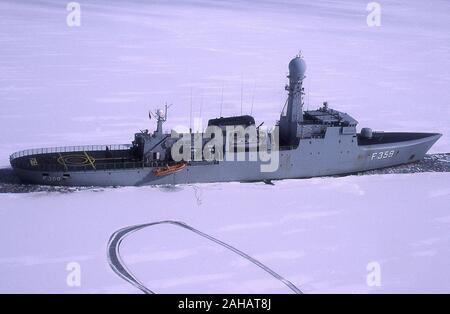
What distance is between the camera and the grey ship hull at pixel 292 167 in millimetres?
18359

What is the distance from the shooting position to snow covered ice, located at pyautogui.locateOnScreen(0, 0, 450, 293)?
13.8 meters

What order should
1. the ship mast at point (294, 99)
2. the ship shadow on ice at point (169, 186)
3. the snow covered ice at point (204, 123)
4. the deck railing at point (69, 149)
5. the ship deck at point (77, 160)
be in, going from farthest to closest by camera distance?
the ship mast at point (294, 99) < the deck railing at point (69, 149) < the ship deck at point (77, 160) < the ship shadow on ice at point (169, 186) < the snow covered ice at point (204, 123)

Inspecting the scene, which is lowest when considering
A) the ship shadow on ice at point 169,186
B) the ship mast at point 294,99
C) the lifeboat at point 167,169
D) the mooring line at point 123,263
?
the mooring line at point 123,263

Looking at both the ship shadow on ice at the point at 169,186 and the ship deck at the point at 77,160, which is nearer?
the ship shadow on ice at the point at 169,186

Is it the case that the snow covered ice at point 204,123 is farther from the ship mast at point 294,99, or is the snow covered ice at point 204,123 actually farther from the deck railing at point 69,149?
the ship mast at point 294,99

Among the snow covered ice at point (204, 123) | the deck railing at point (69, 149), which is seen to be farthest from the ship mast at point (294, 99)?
the deck railing at point (69, 149)

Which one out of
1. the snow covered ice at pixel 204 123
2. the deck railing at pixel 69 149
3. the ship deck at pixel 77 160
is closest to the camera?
the snow covered ice at pixel 204 123

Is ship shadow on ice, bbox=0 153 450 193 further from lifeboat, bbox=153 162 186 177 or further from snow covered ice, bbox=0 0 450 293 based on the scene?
lifeboat, bbox=153 162 186 177

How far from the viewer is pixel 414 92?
35188 mm

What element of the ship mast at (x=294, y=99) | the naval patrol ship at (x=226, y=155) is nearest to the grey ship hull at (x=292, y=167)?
the naval patrol ship at (x=226, y=155)

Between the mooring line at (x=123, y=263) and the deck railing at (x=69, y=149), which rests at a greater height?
the deck railing at (x=69, y=149)

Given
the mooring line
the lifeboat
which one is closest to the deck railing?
the lifeboat

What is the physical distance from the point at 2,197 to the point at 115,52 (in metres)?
27.0

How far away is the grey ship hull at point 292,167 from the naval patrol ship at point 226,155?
0.12 ft
